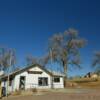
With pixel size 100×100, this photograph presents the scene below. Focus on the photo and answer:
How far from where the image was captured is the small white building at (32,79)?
39.4 metres

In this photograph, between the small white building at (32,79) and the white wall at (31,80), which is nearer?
the white wall at (31,80)

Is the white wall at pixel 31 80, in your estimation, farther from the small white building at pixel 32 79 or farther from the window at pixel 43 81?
the window at pixel 43 81

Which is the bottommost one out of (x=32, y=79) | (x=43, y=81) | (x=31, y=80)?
(x=43, y=81)

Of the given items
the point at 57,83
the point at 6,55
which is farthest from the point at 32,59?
the point at 57,83

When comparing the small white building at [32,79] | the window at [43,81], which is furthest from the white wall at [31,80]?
the window at [43,81]

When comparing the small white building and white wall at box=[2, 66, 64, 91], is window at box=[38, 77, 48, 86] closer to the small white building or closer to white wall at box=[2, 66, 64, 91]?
the small white building

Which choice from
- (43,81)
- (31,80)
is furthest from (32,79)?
(43,81)

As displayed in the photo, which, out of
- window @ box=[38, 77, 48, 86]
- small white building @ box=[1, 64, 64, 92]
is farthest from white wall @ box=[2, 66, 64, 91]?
window @ box=[38, 77, 48, 86]

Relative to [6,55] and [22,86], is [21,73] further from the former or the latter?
[6,55]

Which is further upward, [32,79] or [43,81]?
[32,79]

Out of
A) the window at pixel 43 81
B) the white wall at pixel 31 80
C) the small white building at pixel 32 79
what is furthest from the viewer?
the window at pixel 43 81

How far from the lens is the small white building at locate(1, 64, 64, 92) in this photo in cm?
3938

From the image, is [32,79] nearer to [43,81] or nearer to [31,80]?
[31,80]

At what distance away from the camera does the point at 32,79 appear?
4028 centimetres
